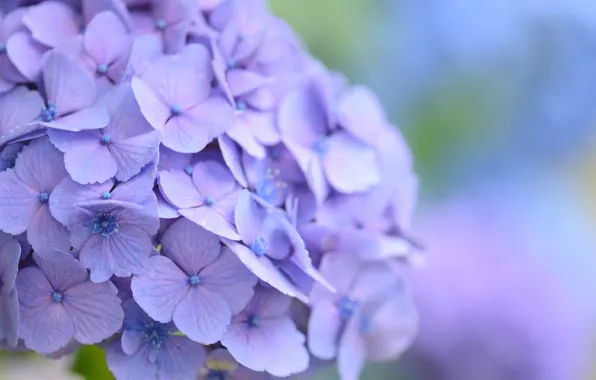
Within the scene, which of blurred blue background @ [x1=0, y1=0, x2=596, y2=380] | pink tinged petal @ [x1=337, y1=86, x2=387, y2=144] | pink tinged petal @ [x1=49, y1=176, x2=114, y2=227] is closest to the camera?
pink tinged petal @ [x1=49, y1=176, x2=114, y2=227]

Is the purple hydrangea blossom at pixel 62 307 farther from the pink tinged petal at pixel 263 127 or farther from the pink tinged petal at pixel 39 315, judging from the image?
the pink tinged petal at pixel 263 127

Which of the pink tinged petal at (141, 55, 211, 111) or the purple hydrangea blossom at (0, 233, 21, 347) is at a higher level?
the pink tinged petal at (141, 55, 211, 111)

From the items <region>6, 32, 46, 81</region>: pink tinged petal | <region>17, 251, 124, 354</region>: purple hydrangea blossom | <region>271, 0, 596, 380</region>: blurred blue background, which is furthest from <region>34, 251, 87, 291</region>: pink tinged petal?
<region>271, 0, 596, 380</region>: blurred blue background

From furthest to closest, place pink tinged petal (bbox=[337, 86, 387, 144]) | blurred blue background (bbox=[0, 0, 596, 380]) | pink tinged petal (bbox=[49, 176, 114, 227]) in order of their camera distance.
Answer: blurred blue background (bbox=[0, 0, 596, 380])
pink tinged petal (bbox=[337, 86, 387, 144])
pink tinged petal (bbox=[49, 176, 114, 227])

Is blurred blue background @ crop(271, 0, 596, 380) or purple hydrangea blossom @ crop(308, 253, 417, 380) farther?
blurred blue background @ crop(271, 0, 596, 380)

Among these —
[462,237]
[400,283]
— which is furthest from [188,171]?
[462,237]

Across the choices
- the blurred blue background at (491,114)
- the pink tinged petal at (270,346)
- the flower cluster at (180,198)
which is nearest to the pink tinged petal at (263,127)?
the flower cluster at (180,198)

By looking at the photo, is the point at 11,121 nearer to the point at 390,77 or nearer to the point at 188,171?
→ the point at 188,171

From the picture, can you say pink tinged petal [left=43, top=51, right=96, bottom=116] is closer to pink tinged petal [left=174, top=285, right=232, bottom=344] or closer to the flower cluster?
the flower cluster

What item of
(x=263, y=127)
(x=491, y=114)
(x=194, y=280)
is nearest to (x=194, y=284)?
(x=194, y=280)
